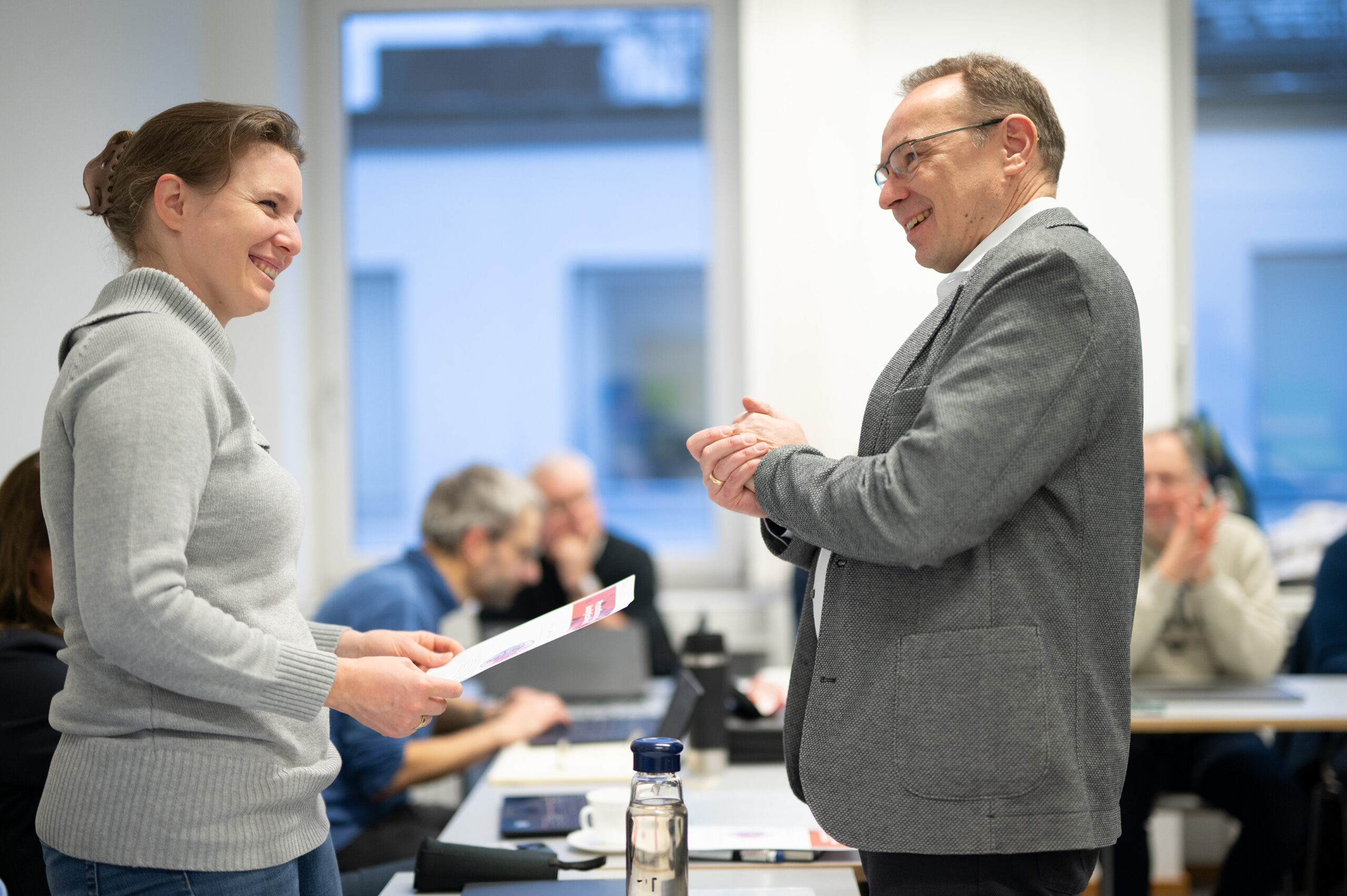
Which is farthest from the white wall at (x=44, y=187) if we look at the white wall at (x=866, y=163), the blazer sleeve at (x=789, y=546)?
the white wall at (x=866, y=163)

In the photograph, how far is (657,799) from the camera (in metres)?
1.16

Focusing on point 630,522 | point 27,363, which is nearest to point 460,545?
point 27,363

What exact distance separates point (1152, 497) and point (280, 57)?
122 inches

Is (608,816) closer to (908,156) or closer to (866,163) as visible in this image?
(908,156)

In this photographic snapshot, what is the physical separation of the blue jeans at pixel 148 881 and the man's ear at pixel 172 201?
0.63 metres

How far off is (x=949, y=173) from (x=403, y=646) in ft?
2.78

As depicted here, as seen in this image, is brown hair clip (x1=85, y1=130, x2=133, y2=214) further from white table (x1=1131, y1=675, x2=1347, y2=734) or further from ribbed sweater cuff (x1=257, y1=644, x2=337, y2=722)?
white table (x1=1131, y1=675, x2=1347, y2=734)

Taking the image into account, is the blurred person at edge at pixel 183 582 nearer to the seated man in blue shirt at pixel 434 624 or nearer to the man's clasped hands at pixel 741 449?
the man's clasped hands at pixel 741 449

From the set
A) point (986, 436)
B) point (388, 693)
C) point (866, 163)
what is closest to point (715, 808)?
point (388, 693)

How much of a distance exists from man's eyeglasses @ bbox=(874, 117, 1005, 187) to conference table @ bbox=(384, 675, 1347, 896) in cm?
89

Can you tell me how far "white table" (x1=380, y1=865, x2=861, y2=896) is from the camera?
1.44 metres

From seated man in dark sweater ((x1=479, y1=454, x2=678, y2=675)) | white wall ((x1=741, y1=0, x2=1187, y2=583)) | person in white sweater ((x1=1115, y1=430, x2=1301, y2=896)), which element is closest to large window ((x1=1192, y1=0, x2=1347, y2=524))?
white wall ((x1=741, y1=0, x2=1187, y2=583))

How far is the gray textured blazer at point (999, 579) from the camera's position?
112 cm

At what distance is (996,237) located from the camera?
1.32 m
